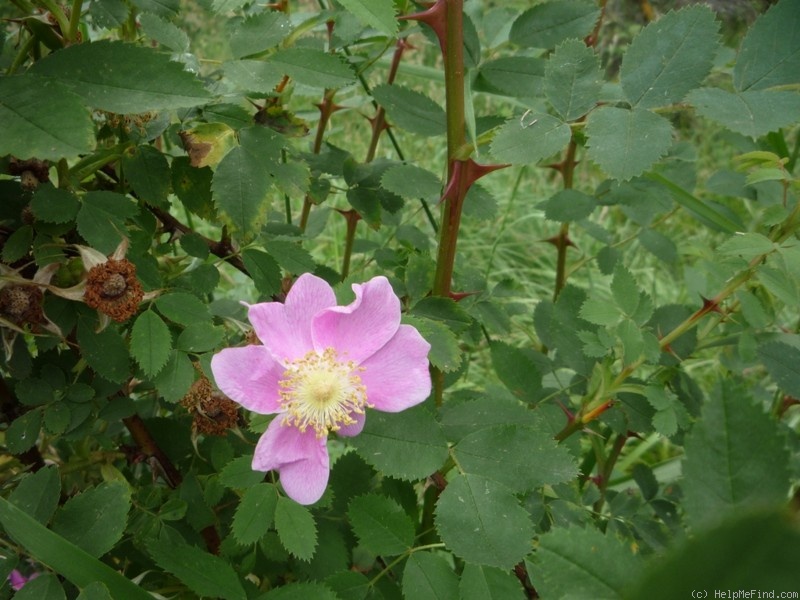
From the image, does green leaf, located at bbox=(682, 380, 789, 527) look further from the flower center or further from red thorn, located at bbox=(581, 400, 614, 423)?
red thorn, located at bbox=(581, 400, 614, 423)

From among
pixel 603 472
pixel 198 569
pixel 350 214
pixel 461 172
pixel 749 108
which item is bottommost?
pixel 603 472

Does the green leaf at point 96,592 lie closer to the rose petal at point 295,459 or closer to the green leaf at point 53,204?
the rose petal at point 295,459

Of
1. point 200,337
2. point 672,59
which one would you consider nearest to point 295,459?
point 200,337

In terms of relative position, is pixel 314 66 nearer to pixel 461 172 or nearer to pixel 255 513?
pixel 461 172

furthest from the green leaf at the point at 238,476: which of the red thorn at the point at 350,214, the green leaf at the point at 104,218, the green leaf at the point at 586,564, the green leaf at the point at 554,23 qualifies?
the green leaf at the point at 554,23

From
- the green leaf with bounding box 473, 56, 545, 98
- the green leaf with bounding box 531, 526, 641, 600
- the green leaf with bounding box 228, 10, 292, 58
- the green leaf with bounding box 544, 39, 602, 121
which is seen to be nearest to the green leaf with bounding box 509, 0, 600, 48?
the green leaf with bounding box 473, 56, 545, 98

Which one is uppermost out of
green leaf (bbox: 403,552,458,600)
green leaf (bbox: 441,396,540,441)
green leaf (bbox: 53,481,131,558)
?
green leaf (bbox: 441,396,540,441)
